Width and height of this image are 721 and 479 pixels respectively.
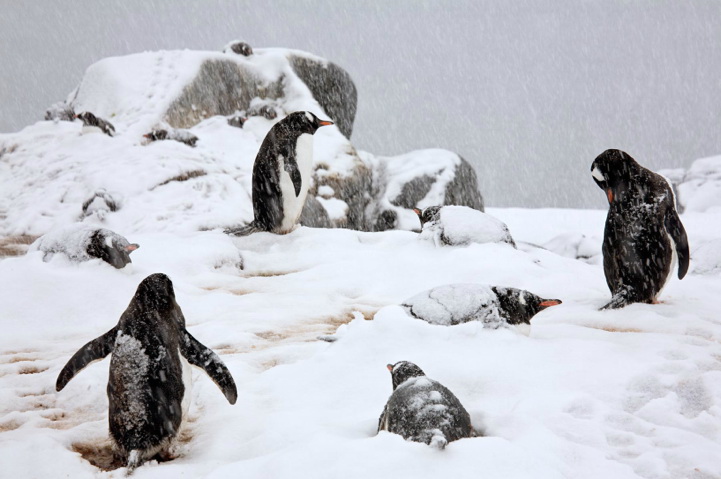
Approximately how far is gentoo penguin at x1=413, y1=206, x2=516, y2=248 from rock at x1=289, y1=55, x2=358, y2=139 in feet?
42.0

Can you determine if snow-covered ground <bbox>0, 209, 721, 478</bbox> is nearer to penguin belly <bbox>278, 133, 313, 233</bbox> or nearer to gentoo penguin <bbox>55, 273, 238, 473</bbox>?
gentoo penguin <bbox>55, 273, 238, 473</bbox>

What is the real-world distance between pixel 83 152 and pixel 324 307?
7416mm

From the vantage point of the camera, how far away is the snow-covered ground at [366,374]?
1.73 metres

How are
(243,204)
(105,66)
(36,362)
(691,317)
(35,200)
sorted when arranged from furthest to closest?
(105,66) → (35,200) → (243,204) → (691,317) → (36,362)

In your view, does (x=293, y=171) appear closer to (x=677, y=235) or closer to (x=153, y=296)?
(x=677, y=235)

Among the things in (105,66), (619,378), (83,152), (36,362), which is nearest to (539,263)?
(619,378)

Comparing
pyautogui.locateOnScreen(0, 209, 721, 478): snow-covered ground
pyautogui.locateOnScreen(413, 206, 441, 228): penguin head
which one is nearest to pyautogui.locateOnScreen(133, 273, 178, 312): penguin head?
pyautogui.locateOnScreen(0, 209, 721, 478): snow-covered ground

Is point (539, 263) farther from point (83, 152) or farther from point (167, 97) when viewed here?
point (167, 97)

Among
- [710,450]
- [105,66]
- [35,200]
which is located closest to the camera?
[710,450]

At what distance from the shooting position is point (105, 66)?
15.0m

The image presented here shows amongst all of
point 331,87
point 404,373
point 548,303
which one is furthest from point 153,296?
point 331,87

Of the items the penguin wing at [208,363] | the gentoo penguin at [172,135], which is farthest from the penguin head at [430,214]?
the gentoo penguin at [172,135]

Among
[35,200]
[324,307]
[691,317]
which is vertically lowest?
[35,200]

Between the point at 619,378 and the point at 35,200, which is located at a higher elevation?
the point at 619,378
